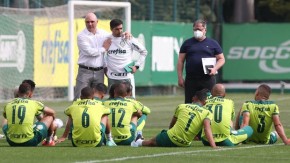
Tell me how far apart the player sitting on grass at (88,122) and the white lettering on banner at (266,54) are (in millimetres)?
24211

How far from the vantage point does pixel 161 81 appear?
125 ft

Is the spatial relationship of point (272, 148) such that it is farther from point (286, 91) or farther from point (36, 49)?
point (286, 91)

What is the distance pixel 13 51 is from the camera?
31438 mm

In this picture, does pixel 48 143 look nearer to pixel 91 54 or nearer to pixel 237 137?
pixel 237 137

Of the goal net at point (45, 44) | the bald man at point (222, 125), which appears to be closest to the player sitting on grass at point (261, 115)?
the bald man at point (222, 125)

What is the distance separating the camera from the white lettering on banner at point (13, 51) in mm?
30938

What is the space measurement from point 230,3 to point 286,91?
778 cm

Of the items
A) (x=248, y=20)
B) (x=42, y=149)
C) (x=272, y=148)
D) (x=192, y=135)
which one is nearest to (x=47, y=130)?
(x=42, y=149)

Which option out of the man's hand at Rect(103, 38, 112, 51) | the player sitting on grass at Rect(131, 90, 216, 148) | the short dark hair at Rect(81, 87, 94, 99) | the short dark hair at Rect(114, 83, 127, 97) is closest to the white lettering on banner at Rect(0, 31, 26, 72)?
the man's hand at Rect(103, 38, 112, 51)

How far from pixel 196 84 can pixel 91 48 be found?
1.90m

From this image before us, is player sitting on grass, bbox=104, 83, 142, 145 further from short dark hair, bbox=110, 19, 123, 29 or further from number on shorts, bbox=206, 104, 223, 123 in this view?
short dark hair, bbox=110, 19, 123, 29

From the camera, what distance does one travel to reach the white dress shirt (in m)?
19.1

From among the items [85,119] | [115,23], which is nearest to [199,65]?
[115,23]

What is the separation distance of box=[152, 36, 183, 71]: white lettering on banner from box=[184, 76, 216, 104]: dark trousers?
18516 millimetres
